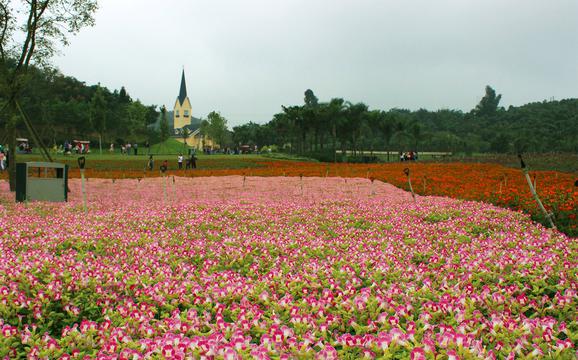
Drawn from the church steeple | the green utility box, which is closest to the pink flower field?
the green utility box

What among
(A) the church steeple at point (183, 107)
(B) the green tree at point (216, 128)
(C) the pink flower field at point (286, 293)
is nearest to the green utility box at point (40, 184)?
(C) the pink flower field at point (286, 293)

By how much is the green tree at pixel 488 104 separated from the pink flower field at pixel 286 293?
403 ft

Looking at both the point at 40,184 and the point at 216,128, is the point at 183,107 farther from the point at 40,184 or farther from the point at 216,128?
the point at 40,184

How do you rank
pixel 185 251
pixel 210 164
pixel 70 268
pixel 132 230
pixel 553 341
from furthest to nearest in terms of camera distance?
pixel 210 164 < pixel 132 230 < pixel 185 251 < pixel 70 268 < pixel 553 341

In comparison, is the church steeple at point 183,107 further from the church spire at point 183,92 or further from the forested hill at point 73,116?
the forested hill at point 73,116

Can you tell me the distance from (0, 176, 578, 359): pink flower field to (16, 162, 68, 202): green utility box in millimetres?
7740

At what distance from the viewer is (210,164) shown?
45.4 m

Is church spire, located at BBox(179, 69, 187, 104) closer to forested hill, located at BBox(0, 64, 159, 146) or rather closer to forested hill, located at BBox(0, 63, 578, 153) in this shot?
forested hill, located at BBox(0, 63, 578, 153)

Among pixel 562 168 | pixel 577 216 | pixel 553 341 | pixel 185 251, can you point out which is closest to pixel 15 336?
pixel 185 251

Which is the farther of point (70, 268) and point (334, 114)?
point (334, 114)

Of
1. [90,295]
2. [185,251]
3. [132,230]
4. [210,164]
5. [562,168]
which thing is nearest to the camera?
[90,295]

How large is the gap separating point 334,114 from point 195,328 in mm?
64745

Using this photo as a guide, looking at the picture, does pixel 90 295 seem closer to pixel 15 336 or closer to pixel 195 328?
pixel 15 336

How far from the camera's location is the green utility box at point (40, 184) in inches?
666
